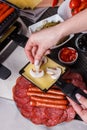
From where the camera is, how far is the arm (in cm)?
95

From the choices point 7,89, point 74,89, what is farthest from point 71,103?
point 7,89

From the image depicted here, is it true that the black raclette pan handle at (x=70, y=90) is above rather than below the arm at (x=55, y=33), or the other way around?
below

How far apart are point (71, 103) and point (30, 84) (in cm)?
17

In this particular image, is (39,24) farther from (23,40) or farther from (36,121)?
(36,121)

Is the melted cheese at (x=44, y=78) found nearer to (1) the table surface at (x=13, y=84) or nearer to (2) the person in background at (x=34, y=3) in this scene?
(1) the table surface at (x=13, y=84)

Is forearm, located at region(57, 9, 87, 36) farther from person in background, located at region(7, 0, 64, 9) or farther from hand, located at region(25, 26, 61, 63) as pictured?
person in background, located at region(7, 0, 64, 9)

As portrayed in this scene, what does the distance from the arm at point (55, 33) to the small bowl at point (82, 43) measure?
0.55ft

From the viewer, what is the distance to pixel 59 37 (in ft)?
3.25

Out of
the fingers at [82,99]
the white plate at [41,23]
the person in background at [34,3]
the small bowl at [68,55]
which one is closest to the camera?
the fingers at [82,99]

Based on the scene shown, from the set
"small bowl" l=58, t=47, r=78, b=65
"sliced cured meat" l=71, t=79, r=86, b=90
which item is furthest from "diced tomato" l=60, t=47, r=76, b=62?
"sliced cured meat" l=71, t=79, r=86, b=90

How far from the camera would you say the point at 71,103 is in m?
0.97

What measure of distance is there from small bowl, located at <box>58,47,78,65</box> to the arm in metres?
0.13

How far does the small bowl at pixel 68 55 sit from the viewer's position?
1116 millimetres

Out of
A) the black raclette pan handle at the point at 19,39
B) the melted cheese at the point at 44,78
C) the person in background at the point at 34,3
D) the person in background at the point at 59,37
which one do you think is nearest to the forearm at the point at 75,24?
the person in background at the point at 59,37
